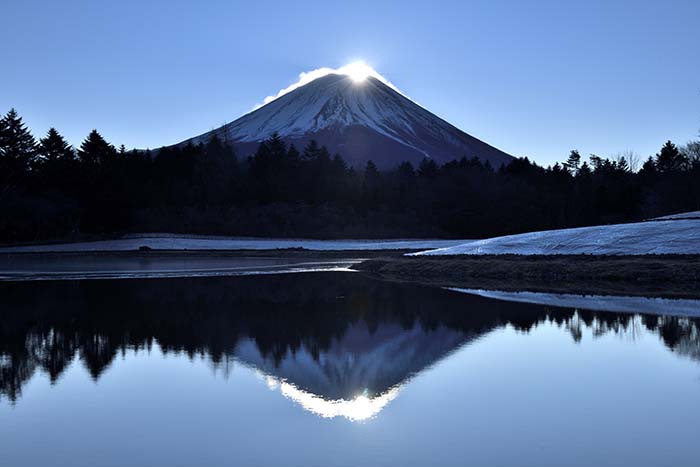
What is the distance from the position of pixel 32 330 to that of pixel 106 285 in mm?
13603

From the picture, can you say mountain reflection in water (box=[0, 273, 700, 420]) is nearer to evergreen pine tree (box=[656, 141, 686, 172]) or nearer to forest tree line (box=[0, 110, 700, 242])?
forest tree line (box=[0, 110, 700, 242])

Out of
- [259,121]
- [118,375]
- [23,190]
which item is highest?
[259,121]

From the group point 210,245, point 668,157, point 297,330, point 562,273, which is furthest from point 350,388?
point 668,157

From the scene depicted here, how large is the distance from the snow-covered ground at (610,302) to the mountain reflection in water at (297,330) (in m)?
1.00

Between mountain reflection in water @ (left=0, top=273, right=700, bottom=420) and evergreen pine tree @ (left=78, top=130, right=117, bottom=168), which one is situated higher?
evergreen pine tree @ (left=78, top=130, right=117, bottom=168)

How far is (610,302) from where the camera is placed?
20.1m

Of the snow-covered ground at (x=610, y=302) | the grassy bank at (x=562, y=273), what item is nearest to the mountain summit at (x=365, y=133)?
the grassy bank at (x=562, y=273)

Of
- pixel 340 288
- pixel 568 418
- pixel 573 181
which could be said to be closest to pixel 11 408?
pixel 568 418

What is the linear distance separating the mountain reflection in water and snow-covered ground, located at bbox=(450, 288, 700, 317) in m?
1.00

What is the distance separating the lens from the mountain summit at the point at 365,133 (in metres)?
167

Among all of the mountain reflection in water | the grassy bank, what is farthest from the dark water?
the grassy bank

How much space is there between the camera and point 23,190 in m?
74.3

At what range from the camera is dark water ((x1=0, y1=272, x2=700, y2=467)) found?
23.4ft

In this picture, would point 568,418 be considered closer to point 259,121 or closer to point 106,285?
point 106,285
